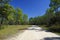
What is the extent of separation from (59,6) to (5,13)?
52.2 ft

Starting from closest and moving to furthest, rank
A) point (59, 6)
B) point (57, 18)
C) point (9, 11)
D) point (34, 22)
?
point (59, 6) → point (9, 11) → point (57, 18) → point (34, 22)

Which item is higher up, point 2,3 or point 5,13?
point 2,3

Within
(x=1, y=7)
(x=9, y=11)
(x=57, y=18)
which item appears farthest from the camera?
(x=57, y=18)

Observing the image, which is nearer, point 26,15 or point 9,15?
point 9,15

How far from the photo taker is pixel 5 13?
41.2 metres

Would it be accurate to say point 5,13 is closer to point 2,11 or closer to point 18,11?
point 2,11

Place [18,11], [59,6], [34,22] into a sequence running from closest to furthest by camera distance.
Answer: [59,6] → [18,11] → [34,22]

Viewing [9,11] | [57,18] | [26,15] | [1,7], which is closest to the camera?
[1,7]

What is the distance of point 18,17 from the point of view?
93.1m

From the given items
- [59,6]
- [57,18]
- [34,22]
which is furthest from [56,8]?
[34,22]

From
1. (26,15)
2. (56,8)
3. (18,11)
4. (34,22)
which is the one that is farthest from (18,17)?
(56,8)

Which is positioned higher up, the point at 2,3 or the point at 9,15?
the point at 2,3

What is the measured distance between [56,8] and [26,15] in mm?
84705

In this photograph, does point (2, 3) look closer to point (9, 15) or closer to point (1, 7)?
point (1, 7)
